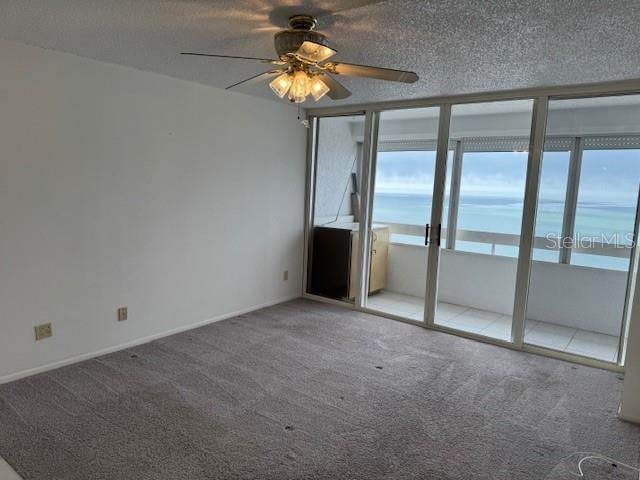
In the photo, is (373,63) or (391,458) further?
(373,63)

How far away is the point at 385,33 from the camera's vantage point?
240cm

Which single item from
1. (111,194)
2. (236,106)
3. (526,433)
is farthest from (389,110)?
(526,433)

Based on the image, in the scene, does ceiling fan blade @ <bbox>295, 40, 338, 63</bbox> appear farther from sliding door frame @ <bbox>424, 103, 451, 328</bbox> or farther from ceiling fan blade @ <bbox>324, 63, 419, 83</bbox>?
sliding door frame @ <bbox>424, 103, 451, 328</bbox>

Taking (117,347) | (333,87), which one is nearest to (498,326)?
(333,87)

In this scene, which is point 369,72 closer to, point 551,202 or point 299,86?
point 299,86

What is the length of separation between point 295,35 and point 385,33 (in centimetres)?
53

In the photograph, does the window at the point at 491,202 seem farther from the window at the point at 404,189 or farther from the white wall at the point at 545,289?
the window at the point at 404,189

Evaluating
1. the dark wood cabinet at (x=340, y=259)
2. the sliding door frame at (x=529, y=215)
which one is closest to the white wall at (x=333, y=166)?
the dark wood cabinet at (x=340, y=259)

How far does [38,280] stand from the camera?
304 centimetres

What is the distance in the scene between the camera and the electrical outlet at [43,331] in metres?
3.07

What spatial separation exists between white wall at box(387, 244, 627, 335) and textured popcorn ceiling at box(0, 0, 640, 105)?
5.28 feet

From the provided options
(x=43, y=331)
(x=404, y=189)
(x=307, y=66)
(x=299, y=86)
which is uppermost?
(x=307, y=66)

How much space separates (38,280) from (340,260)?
3.07 metres

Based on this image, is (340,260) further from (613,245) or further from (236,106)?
(613,245)
